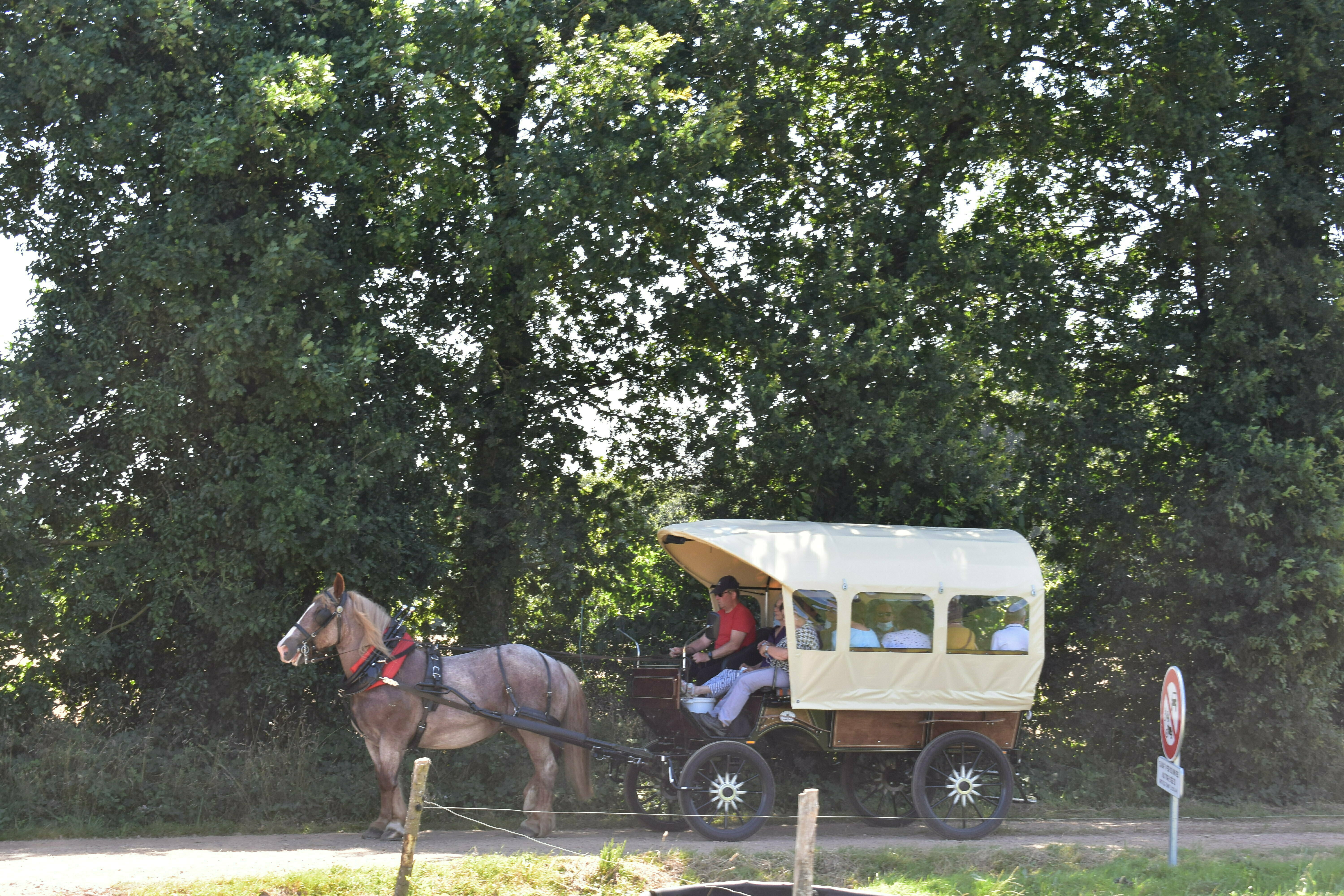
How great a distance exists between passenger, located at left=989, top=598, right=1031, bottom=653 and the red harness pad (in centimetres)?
532

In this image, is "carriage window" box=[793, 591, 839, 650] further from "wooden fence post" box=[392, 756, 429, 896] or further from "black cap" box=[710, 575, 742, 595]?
"wooden fence post" box=[392, 756, 429, 896]

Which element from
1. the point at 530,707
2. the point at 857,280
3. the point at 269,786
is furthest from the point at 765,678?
the point at 857,280

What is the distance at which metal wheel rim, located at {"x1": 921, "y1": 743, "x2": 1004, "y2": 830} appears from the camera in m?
10.7

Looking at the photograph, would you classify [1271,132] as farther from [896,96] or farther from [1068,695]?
[1068,695]

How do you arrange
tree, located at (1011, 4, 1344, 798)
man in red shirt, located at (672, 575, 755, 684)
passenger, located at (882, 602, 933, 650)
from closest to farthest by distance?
passenger, located at (882, 602, 933, 650) → man in red shirt, located at (672, 575, 755, 684) → tree, located at (1011, 4, 1344, 798)

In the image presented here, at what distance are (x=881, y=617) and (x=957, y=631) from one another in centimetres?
74

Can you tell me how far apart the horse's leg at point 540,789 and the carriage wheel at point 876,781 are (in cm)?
283

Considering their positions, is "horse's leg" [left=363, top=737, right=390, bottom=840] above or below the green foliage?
below

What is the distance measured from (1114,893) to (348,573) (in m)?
7.71

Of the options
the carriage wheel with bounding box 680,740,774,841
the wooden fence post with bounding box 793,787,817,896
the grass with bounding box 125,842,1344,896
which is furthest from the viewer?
the carriage wheel with bounding box 680,740,774,841

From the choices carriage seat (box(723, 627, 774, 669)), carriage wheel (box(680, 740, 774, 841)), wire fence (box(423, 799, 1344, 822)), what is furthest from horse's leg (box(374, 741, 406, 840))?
carriage seat (box(723, 627, 774, 669))

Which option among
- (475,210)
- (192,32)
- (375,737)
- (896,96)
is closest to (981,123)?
(896,96)

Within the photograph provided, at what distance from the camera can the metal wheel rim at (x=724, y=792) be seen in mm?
10219

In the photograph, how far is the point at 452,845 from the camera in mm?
9953
